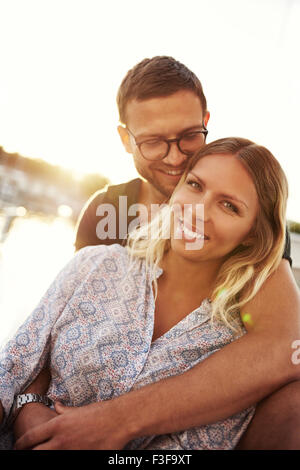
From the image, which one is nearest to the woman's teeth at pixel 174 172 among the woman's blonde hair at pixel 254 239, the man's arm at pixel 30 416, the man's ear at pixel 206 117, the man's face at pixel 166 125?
the man's face at pixel 166 125

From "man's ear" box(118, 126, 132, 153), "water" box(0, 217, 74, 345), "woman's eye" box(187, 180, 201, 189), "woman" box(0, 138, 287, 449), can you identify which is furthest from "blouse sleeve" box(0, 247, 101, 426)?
"water" box(0, 217, 74, 345)

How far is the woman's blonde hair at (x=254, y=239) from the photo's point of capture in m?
1.47

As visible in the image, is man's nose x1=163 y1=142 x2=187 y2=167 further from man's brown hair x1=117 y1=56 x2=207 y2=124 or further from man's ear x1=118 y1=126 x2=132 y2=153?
man's ear x1=118 y1=126 x2=132 y2=153

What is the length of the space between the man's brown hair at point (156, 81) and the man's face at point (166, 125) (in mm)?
43

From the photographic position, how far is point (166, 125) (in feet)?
6.57

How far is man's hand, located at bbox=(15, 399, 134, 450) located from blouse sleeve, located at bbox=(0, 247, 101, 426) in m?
0.22

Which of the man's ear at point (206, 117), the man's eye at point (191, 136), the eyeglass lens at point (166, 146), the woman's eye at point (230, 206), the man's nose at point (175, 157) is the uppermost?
the man's ear at point (206, 117)

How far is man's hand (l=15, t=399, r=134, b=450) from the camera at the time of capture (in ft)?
3.42

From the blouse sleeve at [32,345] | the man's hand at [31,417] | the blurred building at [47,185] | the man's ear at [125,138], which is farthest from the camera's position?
the blurred building at [47,185]

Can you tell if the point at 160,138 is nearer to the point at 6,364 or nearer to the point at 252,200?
the point at 252,200

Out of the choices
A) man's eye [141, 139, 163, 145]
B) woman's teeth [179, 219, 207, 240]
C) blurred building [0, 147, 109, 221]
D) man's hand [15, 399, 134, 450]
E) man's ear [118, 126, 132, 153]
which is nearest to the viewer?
man's hand [15, 399, 134, 450]

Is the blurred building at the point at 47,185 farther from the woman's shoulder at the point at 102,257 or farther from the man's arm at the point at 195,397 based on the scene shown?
the man's arm at the point at 195,397
